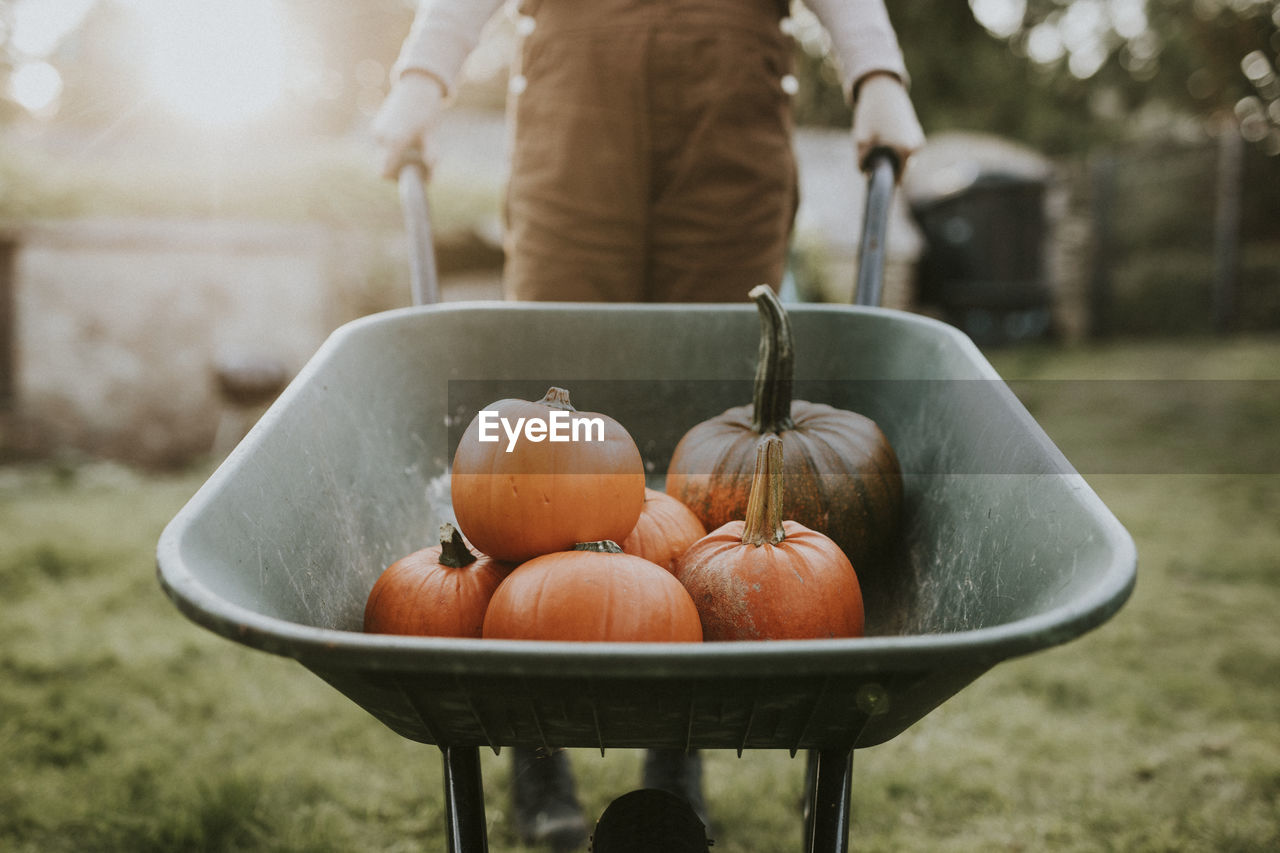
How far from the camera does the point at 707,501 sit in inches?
45.7

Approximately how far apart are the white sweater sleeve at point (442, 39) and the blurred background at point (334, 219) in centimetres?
67

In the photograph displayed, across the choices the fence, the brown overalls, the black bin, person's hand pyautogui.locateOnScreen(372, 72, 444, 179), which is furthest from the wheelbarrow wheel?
the black bin

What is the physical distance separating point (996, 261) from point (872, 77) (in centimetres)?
901

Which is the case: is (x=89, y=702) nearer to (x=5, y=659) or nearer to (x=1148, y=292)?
(x=5, y=659)

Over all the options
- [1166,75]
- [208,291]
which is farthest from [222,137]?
[1166,75]

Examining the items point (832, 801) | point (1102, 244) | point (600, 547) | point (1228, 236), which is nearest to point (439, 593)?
point (600, 547)

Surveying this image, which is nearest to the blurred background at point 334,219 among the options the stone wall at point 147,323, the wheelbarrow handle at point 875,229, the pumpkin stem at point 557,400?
the stone wall at point 147,323

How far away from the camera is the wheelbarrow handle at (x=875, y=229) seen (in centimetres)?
141

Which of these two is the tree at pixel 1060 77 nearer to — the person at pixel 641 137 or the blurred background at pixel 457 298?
the blurred background at pixel 457 298

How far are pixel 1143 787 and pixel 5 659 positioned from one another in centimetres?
268

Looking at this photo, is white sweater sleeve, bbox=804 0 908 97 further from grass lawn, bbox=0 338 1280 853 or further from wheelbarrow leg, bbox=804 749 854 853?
grass lawn, bbox=0 338 1280 853

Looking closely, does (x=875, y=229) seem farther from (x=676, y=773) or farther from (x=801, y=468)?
(x=676, y=773)

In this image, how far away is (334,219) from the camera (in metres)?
5.65

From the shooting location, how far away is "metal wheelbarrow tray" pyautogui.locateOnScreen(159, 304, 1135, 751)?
58 cm
